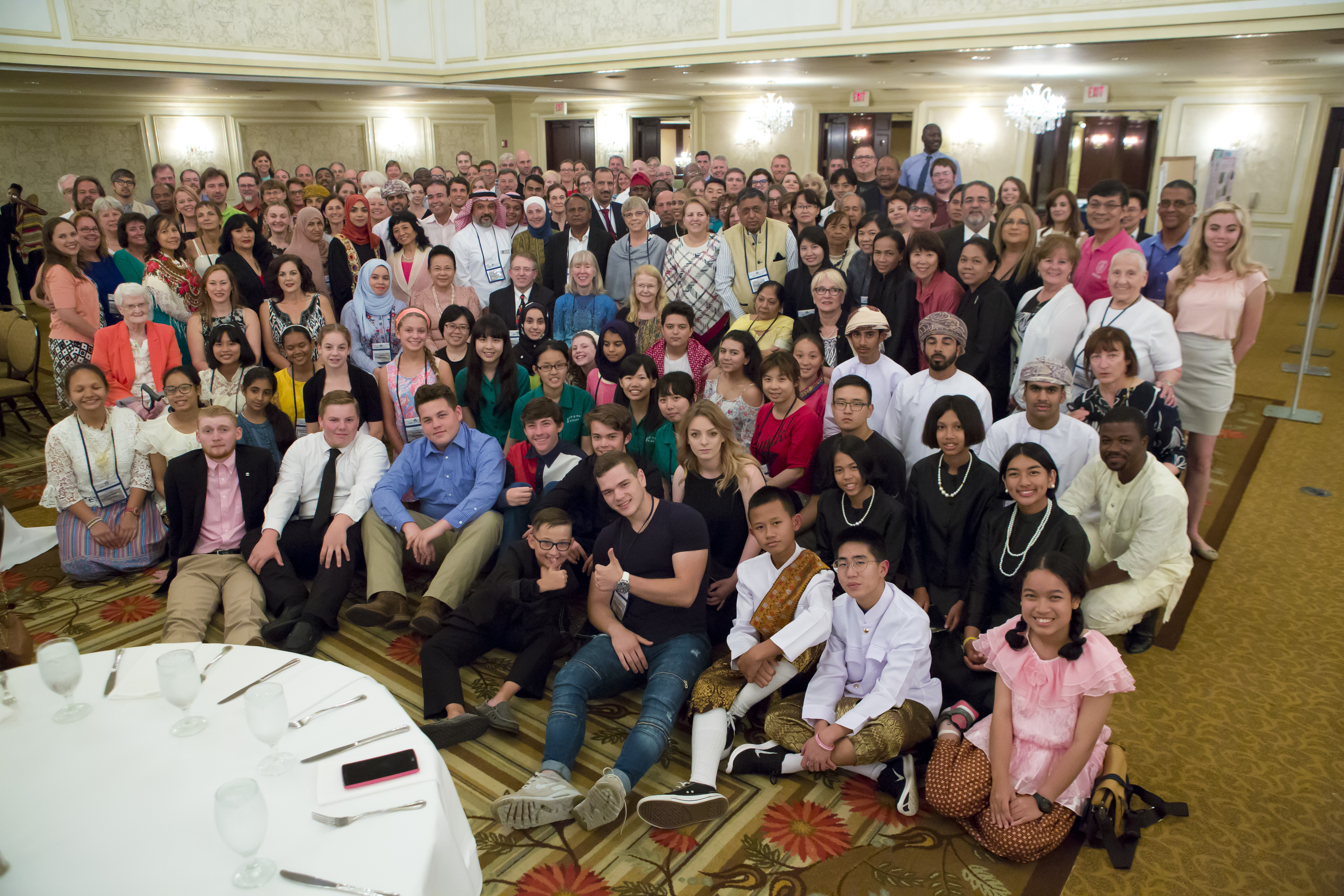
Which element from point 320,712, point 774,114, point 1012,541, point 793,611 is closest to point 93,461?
point 320,712

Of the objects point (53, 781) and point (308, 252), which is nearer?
point (53, 781)

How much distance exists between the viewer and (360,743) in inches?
79.6

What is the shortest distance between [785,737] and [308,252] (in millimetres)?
5340

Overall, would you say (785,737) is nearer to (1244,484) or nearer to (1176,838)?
(1176,838)

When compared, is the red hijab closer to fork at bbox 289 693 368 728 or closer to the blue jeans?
the blue jeans

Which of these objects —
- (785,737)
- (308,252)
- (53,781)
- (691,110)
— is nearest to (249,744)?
(53,781)

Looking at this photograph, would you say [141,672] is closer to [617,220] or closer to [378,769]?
[378,769]

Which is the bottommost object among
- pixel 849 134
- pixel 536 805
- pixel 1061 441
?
pixel 536 805

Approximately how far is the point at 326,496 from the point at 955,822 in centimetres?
308

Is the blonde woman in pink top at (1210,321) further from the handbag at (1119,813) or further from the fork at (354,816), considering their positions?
the fork at (354,816)

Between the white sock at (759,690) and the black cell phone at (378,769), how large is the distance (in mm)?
1387

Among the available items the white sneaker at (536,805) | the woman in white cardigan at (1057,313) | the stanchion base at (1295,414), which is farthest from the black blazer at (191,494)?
the stanchion base at (1295,414)

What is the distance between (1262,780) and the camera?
9.34 feet

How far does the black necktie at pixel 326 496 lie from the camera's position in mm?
4062
